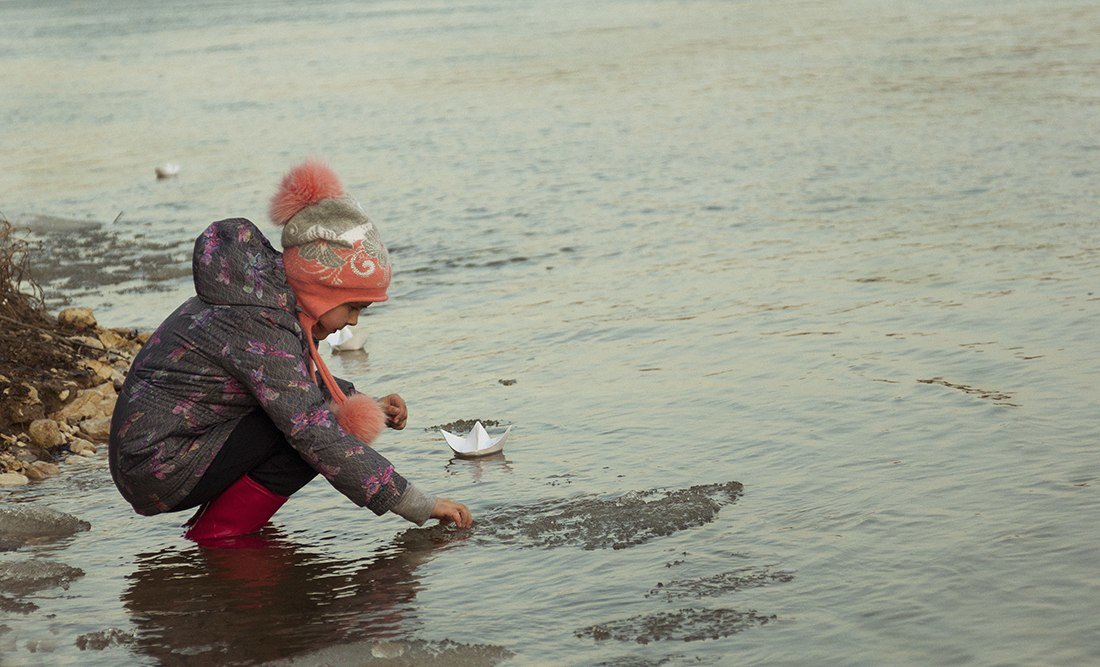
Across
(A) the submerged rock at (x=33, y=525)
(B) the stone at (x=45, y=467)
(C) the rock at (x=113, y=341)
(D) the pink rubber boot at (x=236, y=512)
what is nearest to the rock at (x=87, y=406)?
(B) the stone at (x=45, y=467)

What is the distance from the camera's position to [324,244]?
4.40m

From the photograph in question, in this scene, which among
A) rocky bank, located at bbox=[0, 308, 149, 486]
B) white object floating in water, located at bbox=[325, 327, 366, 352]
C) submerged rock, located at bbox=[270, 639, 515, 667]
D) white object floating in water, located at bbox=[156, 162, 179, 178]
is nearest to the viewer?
submerged rock, located at bbox=[270, 639, 515, 667]

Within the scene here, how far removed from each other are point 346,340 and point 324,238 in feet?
10.5

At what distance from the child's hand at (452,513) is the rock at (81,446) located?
205 cm

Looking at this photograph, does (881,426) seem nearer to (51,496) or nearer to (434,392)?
(434,392)

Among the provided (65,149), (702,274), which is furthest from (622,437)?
(65,149)

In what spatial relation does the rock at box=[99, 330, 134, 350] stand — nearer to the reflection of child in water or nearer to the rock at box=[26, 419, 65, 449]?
the rock at box=[26, 419, 65, 449]

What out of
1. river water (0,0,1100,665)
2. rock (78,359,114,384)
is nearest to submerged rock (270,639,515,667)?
river water (0,0,1100,665)

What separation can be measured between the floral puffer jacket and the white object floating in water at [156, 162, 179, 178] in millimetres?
10617

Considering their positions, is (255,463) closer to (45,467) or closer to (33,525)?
(33,525)

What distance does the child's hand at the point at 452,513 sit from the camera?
15.3 feet

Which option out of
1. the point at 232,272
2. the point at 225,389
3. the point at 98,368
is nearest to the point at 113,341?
the point at 98,368

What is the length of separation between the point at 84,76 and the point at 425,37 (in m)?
7.46

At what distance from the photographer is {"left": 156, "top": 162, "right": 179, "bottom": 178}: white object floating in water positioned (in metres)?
14.7
